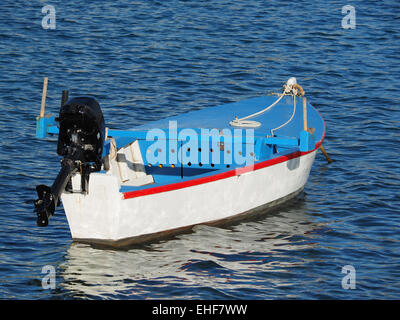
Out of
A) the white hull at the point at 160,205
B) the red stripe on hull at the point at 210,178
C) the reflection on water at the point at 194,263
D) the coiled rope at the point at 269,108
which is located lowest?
the reflection on water at the point at 194,263

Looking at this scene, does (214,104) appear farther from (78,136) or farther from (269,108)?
(78,136)

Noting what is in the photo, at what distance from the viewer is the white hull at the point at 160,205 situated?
12125 mm

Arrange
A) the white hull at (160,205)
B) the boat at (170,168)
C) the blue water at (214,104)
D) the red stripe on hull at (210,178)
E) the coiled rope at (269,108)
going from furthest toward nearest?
the coiled rope at (269,108), the red stripe on hull at (210,178), the white hull at (160,205), the blue water at (214,104), the boat at (170,168)

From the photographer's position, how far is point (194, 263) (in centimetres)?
1227

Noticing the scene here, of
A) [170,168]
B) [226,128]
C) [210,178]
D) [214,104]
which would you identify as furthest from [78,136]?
[214,104]

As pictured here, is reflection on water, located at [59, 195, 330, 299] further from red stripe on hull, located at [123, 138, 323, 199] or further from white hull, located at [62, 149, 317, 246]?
red stripe on hull, located at [123, 138, 323, 199]

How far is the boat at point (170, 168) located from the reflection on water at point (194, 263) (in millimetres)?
280

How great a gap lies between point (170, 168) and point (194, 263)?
10.7 ft

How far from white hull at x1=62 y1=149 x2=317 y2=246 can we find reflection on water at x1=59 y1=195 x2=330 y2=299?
231 millimetres

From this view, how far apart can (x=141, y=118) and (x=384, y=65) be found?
8.86 metres

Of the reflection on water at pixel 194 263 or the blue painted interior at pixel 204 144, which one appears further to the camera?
the blue painted interior at pixel 204 144

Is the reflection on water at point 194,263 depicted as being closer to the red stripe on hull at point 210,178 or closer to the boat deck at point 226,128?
the red stripe on hull at point 210,178

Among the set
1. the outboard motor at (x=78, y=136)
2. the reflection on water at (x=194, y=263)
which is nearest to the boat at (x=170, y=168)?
the outboard motor at (x=78, y=136)

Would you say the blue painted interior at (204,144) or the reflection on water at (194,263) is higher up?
the blue painted interior at (204,144)
